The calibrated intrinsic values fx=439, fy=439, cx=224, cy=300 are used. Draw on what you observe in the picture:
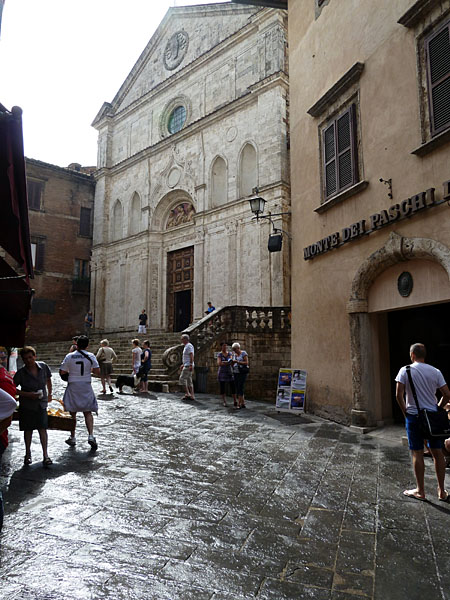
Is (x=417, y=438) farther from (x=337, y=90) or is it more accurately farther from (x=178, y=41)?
(x=178, y=41)

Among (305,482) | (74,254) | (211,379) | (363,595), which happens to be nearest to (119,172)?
Answer: (74,254)

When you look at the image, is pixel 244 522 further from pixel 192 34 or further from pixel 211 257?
pixel 192 34

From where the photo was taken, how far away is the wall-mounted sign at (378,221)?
264 inches

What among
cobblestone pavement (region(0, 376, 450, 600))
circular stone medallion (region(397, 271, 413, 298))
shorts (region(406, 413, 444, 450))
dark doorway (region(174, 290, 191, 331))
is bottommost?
cobblestone pavement (region(0, 376, 450, 600))

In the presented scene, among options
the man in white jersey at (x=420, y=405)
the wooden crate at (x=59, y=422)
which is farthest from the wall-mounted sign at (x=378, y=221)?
the wooden crate at (x=59, y=422)

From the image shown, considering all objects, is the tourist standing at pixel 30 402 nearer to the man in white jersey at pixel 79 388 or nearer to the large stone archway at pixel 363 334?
the man in white jersey at pixel 79 388

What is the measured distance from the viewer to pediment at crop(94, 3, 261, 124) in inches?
869

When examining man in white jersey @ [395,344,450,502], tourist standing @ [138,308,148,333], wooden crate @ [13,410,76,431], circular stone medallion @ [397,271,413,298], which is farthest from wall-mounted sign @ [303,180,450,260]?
tourist standing @ [138,308,148,333]

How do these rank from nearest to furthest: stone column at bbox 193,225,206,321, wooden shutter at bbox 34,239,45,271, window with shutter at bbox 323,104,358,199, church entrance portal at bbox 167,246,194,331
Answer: window with shutter at bbox 323,104,358,199 → stone column at bbox 193,225,206,321 → church entrance portal at bbox 167,246,194,331 → wooden shutter at bbox 34,239,45,271

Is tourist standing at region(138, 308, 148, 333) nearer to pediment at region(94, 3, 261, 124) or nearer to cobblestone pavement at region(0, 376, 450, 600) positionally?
pediment at region(94, 3, 261, 124)

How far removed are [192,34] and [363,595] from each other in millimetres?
26760

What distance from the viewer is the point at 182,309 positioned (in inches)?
926

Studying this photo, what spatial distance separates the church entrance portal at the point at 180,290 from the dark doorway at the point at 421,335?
1475 centimetres

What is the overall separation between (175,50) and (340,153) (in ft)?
65.5
